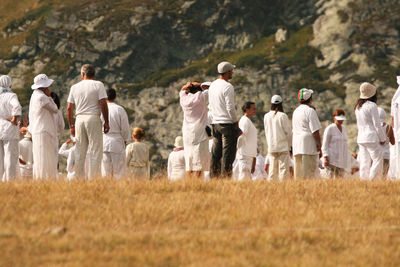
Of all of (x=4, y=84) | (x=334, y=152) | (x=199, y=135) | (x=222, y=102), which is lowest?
(x=334, y=152)

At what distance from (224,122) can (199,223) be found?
4.63 meters

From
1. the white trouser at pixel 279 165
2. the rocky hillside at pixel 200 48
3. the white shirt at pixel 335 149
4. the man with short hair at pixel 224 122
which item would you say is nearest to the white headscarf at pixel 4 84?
the man with short hair at pixel 224 122

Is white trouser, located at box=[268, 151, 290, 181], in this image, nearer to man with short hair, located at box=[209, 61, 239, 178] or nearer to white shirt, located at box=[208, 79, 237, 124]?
man with short hair, located at box=[209, 61, 239, 178]

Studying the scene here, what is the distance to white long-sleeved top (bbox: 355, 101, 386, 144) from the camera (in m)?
14.4

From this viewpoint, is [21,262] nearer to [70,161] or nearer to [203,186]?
[203,186]

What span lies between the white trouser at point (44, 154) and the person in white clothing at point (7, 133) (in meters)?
1.34

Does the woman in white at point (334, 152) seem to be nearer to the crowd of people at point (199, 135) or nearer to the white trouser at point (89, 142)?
the crowd of people at point (199, 135)

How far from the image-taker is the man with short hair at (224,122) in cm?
1336

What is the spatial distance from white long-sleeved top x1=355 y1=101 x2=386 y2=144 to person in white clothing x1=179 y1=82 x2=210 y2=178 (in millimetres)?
3603

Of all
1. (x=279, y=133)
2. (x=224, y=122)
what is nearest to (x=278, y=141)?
(x=279, y=133)

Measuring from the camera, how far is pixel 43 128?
522 inches

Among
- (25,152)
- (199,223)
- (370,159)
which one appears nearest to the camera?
(199,223)

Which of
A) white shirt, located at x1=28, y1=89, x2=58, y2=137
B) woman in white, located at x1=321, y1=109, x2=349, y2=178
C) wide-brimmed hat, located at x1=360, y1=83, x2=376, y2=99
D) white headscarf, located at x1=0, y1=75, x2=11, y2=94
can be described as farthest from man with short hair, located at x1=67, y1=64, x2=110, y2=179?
wide-brimmed hat, located at x1=360, y1=83, x2=376, y2=99

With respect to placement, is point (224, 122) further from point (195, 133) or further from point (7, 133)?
point (7, 133)
